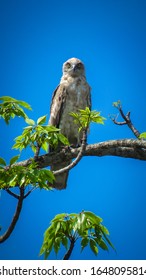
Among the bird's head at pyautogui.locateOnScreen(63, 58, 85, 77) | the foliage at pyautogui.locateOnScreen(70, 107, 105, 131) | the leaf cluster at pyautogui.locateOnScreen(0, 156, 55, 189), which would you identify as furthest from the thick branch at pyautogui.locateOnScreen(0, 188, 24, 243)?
the bird's head at pyautogui.locateOnScreen(63, 58, 85, 77)

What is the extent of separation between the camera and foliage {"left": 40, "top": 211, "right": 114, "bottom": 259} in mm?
3932

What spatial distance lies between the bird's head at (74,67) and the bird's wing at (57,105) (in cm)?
51

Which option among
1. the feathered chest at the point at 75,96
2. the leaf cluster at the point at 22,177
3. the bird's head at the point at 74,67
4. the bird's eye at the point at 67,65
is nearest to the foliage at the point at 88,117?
the leaf cluster at the point at 22,177

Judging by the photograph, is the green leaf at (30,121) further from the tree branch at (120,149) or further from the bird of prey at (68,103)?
the bird of prey at (68,103)

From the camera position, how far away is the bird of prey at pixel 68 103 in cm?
881

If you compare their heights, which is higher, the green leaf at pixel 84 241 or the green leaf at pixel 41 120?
the green leaf at pixel 41 120

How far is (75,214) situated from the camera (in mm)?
4008

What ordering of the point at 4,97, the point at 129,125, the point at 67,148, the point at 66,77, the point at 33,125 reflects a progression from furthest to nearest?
the point at 66,77, the point at 129,125, the point at 67,148, the point at 33,125, the point at 4,97

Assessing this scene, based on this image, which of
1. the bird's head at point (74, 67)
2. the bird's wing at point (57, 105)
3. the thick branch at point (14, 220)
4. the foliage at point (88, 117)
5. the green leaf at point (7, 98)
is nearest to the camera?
the thick branch at point (14, 220)
